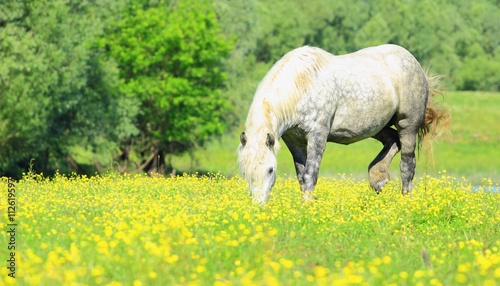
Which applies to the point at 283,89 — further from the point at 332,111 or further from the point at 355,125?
the point at 355,125

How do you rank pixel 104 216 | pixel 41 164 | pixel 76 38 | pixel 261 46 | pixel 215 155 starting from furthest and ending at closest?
pixel 261 46, pixel 215 155, pixel 41 164, pixel 76 38, pixel 104 216

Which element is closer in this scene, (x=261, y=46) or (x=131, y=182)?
(x=131, y=182)

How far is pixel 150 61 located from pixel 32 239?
103 feet

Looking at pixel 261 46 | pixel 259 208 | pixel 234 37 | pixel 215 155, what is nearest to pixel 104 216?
pixel 259 208

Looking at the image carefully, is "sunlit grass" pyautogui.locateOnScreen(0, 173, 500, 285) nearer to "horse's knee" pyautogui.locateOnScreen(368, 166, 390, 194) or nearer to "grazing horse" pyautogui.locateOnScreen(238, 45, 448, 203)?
"horse's knee" pyautogui.locateOnScreen(368, 166, 390, 194)

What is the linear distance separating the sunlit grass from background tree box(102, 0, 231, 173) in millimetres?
25964

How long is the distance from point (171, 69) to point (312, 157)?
29.8m

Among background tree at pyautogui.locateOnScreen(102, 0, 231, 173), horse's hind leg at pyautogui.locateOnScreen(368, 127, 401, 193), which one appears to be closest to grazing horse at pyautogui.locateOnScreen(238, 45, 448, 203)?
horse's hind leg at pyautogui.locateOnScreen(368, 127, 401, 193)

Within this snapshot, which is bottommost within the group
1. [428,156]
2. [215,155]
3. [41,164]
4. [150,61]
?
[215,155]

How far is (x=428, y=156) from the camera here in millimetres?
14727

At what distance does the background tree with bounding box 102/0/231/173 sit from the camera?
39.5 meters

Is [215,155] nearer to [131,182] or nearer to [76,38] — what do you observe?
[76,38]

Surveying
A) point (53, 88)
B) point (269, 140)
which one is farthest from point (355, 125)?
point (53, 88)

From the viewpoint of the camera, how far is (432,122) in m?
14.9
